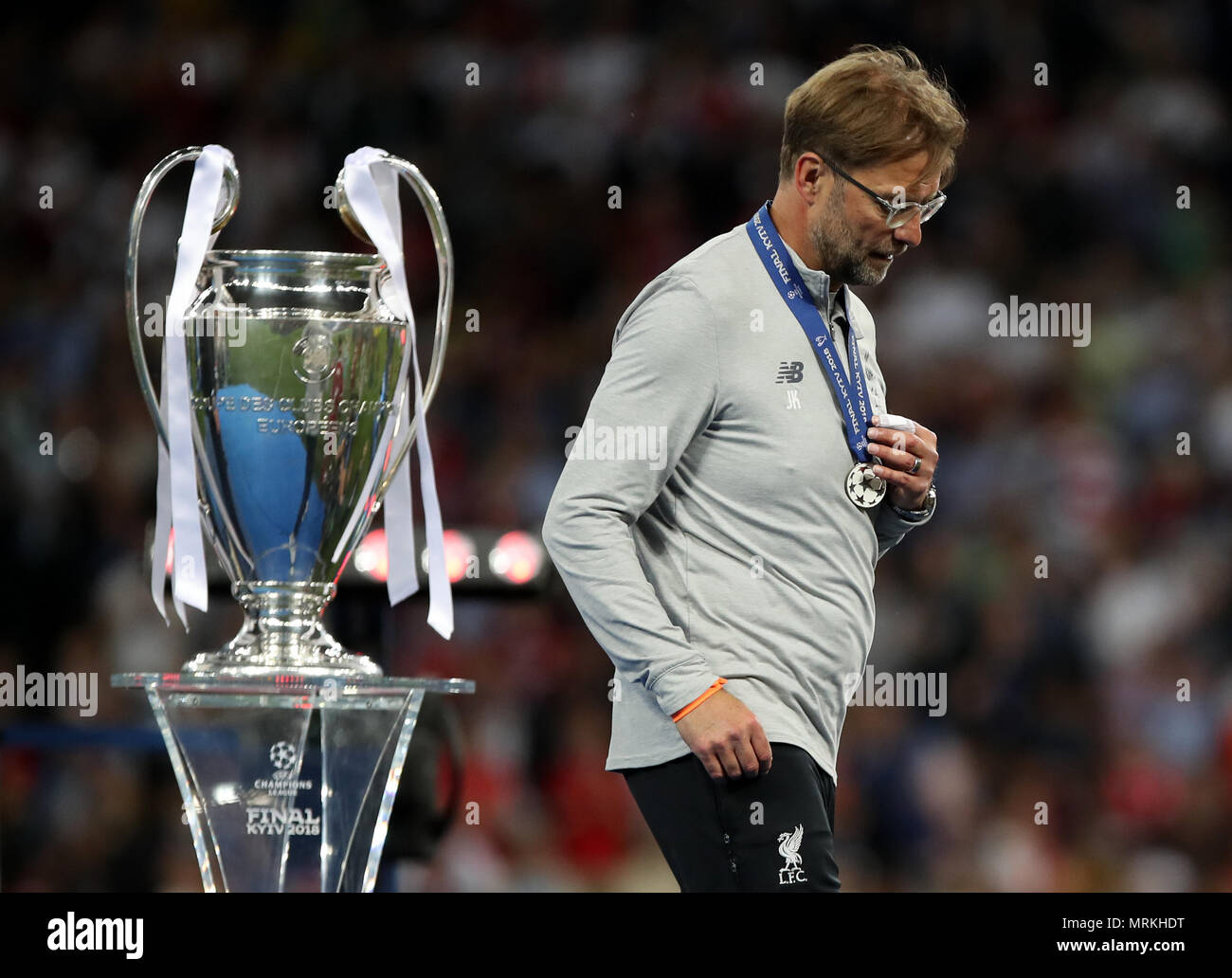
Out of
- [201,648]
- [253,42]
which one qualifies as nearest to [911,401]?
[201,648]

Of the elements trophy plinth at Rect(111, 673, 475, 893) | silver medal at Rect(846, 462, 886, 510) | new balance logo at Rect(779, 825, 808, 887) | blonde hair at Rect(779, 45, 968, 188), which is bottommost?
new balance logo at Rect(779, 825, 808, 887)

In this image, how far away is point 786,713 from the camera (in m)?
1.71

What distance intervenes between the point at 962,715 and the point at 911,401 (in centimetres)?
85

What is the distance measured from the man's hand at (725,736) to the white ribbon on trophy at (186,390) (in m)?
0.46

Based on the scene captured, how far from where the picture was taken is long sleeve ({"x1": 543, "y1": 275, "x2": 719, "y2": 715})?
5.45ft

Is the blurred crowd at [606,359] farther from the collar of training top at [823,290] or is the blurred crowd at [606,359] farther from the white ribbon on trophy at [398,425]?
the collar of training top at [823,290]

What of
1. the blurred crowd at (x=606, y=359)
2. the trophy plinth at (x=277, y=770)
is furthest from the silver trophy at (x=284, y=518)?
the blurred crowd at (x=606, y=359)

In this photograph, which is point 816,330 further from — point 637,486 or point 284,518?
point 284,518

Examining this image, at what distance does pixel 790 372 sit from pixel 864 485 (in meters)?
0.14

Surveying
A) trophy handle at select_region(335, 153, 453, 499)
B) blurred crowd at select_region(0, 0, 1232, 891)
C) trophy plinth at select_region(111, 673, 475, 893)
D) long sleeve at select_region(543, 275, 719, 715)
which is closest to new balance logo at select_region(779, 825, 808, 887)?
long sleeve at select_region(543, 275, 719, 715)

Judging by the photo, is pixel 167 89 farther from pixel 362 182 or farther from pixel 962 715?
pixel 362 182

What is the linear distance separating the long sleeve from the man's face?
176 millimetres

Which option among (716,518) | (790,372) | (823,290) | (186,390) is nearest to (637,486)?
(716,518)

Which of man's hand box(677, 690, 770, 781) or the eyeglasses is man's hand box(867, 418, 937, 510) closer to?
the eyeglasses
